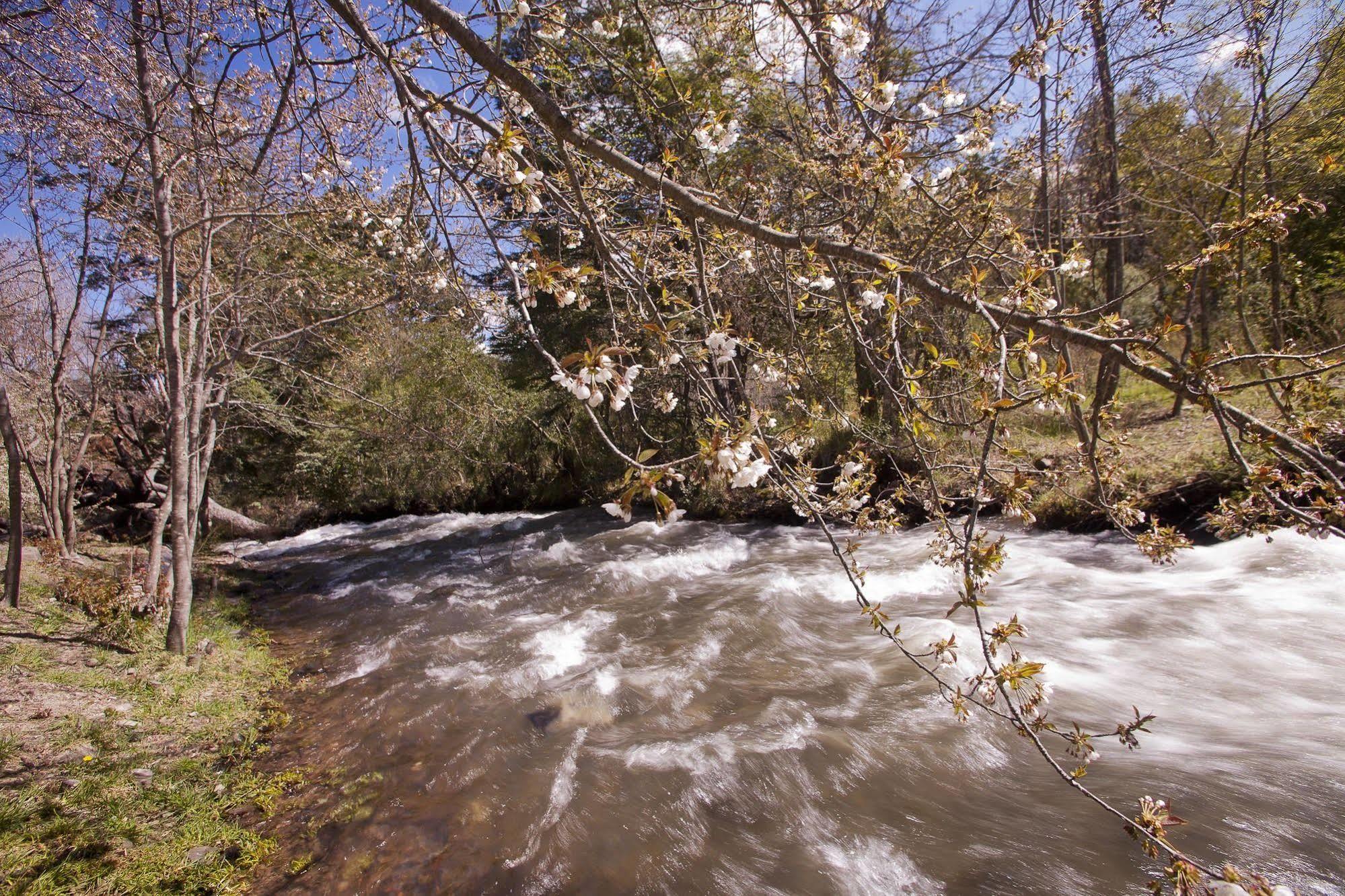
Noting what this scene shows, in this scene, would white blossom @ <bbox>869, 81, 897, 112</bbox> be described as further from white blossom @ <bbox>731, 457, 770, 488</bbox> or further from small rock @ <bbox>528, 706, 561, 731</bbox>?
small rock @ <bbox>528, 706, 561, 731</bbox>

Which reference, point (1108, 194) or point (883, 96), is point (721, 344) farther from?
point (1108, 194)

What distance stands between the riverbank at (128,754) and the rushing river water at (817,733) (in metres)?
0.44

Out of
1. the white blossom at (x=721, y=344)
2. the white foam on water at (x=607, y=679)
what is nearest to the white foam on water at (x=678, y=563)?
the white foam on water at (x=607, y=679)

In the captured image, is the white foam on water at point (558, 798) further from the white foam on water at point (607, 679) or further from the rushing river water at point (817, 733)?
the white foam on water at point (607, 679)

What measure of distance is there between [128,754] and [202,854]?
3.89 feet

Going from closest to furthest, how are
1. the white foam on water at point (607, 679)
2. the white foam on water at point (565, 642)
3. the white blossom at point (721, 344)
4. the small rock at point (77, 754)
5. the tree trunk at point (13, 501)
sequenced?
the white blossom at point (721, 344), the small rock at point (77, 754), the white foam on water at point (607, 679), the tree trunk at point (13, 501), the white foam on water at point (565, 642)

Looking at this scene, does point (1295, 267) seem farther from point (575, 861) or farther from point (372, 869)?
point (372, 869)

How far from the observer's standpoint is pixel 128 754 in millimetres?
3467

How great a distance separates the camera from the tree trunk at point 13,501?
4.69 meters

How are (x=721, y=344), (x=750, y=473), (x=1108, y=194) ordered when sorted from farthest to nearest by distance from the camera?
(x=1108, y=194) → (x=721, y=344) → (x=750, y=473)

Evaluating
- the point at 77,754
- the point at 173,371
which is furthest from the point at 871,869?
the point at 173,371

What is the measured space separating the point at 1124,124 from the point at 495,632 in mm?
10043

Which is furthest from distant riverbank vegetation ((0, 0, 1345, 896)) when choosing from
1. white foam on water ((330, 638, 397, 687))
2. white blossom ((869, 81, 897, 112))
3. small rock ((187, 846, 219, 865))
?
small rock ((187, 846, 219, 865))

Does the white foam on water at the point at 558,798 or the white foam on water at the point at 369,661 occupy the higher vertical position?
the white foam on water at the point at 369,661
